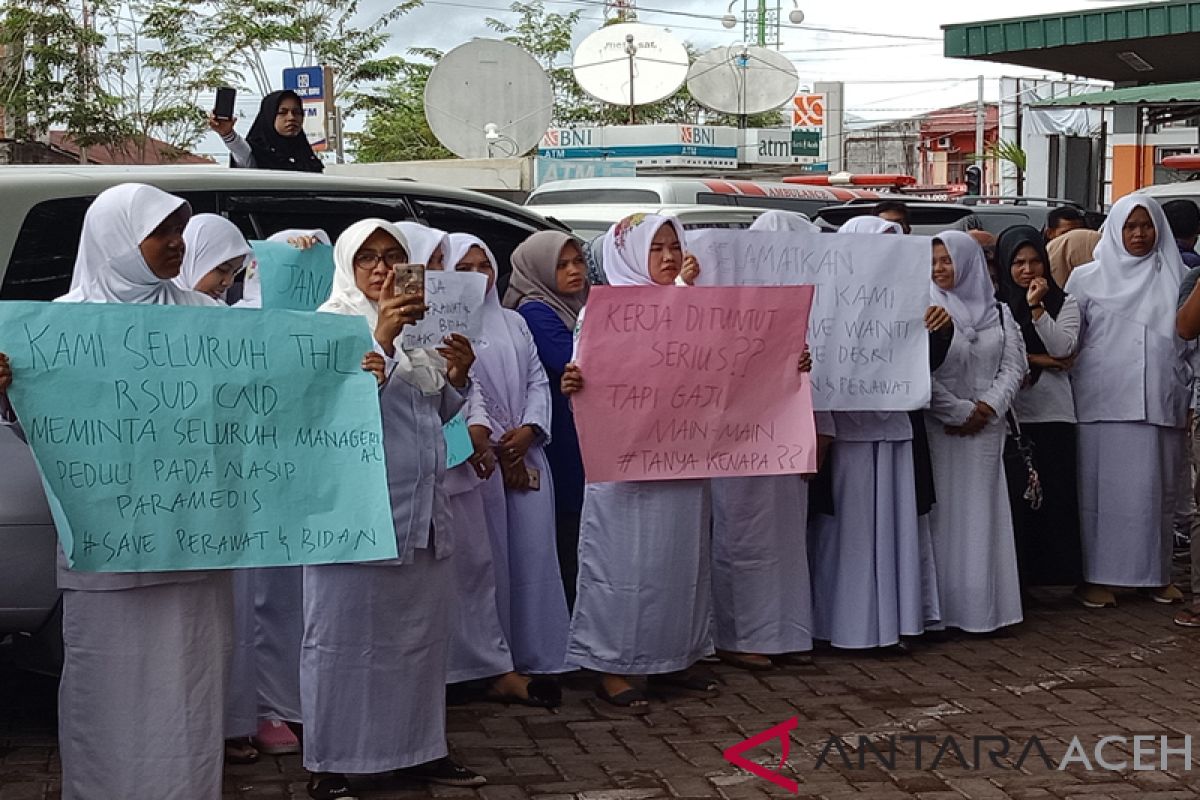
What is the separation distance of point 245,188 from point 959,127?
51.6 meters

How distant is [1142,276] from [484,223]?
2956 mm

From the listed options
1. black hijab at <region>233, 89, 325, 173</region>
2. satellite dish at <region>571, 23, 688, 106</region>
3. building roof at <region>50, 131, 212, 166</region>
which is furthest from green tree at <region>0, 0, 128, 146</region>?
black hijab at <region>233, 89, 325, 173</region>

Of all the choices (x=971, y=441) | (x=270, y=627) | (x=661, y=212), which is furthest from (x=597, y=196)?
(x=270, y=627)

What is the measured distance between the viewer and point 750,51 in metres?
25.7

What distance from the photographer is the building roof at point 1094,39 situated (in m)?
17.6

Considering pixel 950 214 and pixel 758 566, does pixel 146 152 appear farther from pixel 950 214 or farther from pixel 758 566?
pixel 758 566

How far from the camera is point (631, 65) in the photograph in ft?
74.8

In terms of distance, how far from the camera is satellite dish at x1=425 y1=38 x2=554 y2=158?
1917 centimetres

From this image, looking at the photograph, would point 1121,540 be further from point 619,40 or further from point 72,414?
point 619,40

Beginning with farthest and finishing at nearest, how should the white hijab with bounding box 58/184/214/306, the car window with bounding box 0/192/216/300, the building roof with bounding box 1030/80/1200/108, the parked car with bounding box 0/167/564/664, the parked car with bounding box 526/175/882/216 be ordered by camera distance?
the building roof with bounding box 1030/80/1200/108 → the parked car with bounding box 526/175/882/216 → the car window with bounding box 0/192/216/300 → the parked car with bounding box 0/167/564/664 → the white hijab with bounding box 58/184/214/306

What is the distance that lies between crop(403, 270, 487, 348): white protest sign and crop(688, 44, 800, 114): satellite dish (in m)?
20.5

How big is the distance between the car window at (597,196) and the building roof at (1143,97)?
27.1ft

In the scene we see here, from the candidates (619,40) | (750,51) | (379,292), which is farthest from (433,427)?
(750,51)

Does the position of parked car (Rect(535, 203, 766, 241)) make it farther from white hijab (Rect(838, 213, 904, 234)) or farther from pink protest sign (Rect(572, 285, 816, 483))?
pink protest sign (Rect(572, 285, 816, 483))
